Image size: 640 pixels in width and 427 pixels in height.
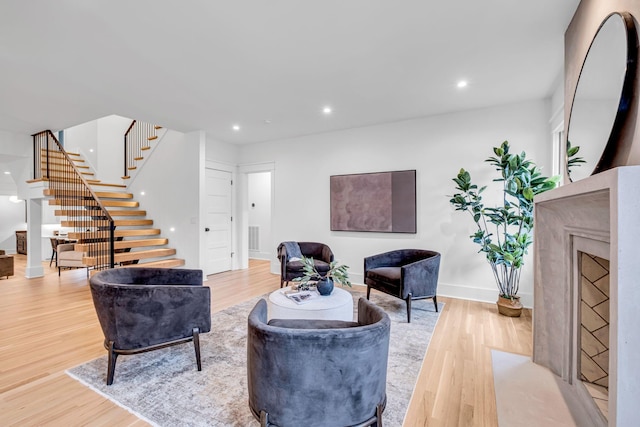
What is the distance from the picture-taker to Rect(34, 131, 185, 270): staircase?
15.2ft

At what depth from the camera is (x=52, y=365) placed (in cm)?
236

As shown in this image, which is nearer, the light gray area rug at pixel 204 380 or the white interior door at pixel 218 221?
the light gray area rug at pixel 204 380

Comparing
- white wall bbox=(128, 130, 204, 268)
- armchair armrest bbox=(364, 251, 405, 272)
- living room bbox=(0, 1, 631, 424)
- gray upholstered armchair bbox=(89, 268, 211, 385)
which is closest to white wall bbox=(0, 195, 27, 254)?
living room bbox=(0, 1, 631, 424)

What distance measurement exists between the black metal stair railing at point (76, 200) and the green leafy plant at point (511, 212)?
17.2 feet

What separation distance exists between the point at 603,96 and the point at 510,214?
6.78ft

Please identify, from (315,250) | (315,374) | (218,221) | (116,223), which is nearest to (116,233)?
(116,223)

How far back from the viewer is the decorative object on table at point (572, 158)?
6.11 feet

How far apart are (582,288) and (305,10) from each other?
8.94 ft

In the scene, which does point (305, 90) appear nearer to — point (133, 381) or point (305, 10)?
point (305, 10)

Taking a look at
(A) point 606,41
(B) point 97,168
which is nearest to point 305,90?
(A) point 606,41

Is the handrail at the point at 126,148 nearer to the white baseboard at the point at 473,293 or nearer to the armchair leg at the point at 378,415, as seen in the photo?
the white baseboard at the point at 473,293

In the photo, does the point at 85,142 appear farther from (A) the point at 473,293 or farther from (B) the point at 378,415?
(A) the point at 473,293

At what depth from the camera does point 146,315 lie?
6.72 feet

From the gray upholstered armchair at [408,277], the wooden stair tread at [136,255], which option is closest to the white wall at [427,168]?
the gray upholstered armchair at [408,277]
